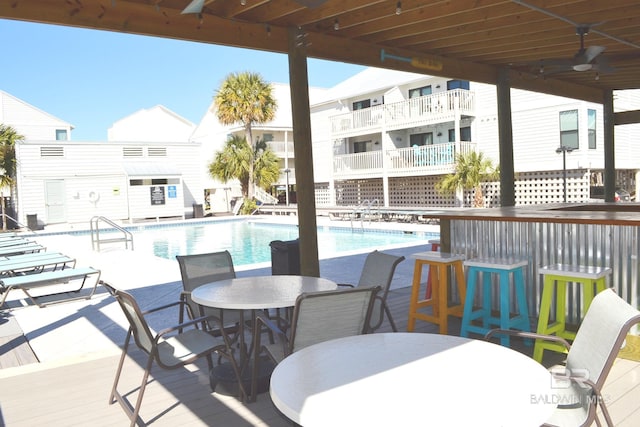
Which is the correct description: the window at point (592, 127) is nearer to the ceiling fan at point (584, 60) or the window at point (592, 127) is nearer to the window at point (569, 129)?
the window at point (569, 129)

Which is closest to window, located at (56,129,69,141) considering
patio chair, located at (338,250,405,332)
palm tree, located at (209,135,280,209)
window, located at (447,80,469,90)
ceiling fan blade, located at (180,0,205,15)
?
palm tree, located at (209,135,280,209)

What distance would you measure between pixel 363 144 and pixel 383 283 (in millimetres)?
21487

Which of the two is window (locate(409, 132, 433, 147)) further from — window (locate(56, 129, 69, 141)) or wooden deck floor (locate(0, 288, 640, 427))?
window (locate(56, 129, 69, 141))

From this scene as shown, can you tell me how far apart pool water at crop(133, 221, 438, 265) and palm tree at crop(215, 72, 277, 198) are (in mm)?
5527

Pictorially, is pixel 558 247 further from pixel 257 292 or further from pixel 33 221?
pixel 33 221

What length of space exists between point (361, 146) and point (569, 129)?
10208 millimetres

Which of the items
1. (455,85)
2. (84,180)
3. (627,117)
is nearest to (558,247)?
(627,117)

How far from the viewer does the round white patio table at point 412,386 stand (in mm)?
1608

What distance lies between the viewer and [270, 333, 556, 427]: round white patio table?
1.61 meters

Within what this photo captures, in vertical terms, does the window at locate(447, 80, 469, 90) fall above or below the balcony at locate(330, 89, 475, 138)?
above

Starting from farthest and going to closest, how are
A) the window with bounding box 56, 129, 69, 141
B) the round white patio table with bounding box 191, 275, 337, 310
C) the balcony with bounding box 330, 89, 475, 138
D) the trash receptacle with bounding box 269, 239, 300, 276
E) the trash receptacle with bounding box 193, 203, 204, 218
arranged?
the window with bounding box 56, 129, 69, 141 → the trash receptacle with bounding box 193, 203, 204, 218 → the balcony with bounding box 330, 89, 475, 138 → the trash receptacle with bounding box 269, 239, 300, 276 → the round white patio table with bounding box 191, 275, 337, 310

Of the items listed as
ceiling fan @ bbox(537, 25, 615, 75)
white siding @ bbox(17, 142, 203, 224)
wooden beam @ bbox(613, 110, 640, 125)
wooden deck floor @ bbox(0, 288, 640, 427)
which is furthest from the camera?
white siding @ bbox(17, 142, 203, 224)

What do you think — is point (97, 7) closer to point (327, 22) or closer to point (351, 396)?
point (327, 22)

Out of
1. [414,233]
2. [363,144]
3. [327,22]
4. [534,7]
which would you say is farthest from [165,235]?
[534,7]
